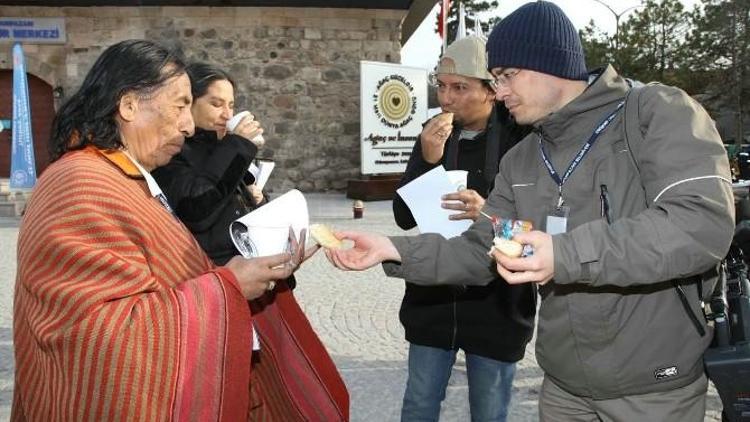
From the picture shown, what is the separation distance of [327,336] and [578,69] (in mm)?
3589

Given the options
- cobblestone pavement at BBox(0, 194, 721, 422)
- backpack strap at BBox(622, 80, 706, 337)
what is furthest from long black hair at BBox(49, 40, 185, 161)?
cobblestone pavement at BBox(0, 194, 721, 422)

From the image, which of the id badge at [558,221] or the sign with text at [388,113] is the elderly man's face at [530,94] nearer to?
the id badge at [558,221]

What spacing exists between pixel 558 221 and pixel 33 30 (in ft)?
54.2

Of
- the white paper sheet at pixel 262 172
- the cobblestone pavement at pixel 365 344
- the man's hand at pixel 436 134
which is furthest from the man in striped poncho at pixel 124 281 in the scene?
the cobblestone pavement at pixel 365 344

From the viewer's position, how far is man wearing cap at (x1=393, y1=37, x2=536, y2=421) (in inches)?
106

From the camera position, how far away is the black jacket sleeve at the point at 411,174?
9.62ft

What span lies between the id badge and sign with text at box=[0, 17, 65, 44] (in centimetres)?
1619

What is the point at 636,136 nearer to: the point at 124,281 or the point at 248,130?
the point at 124,281

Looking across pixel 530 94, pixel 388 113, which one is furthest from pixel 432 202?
pixel 388 113

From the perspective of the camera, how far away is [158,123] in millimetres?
1953

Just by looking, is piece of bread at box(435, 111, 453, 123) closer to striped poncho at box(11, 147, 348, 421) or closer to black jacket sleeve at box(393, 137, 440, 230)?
black jacket sleeve at box(393, 137, 440, 230)

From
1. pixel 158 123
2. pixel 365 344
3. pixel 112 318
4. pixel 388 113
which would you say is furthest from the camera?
pixel 388 113

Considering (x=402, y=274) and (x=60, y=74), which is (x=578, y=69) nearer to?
(x=402, y=274)

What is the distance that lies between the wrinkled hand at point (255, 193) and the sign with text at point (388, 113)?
415 inches
